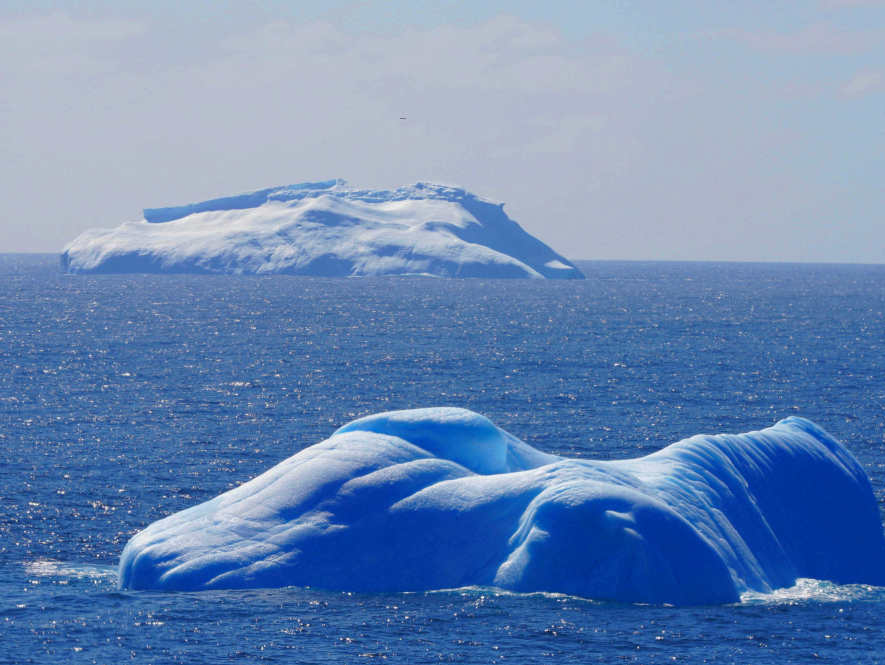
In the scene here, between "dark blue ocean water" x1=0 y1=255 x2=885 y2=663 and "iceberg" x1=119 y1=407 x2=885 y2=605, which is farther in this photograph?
"iceberg" x1=119 y1=407 x2=885 y2=605

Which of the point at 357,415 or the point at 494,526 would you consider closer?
the point at 494,526

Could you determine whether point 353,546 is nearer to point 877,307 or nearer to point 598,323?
point 598,323

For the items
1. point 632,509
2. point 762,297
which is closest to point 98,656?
point 632,509

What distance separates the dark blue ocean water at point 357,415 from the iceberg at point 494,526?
693 mm

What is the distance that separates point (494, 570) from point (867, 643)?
849cm

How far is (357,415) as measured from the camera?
206 ft

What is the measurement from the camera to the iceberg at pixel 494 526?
29.9m

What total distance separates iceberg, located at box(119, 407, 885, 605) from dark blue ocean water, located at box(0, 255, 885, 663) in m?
0.69

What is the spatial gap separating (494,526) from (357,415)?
105 feet

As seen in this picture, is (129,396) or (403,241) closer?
(129,396)

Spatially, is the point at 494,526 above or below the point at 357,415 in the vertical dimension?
above

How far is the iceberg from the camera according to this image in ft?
98.2

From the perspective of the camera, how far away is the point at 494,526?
102ft

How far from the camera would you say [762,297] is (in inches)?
7215
